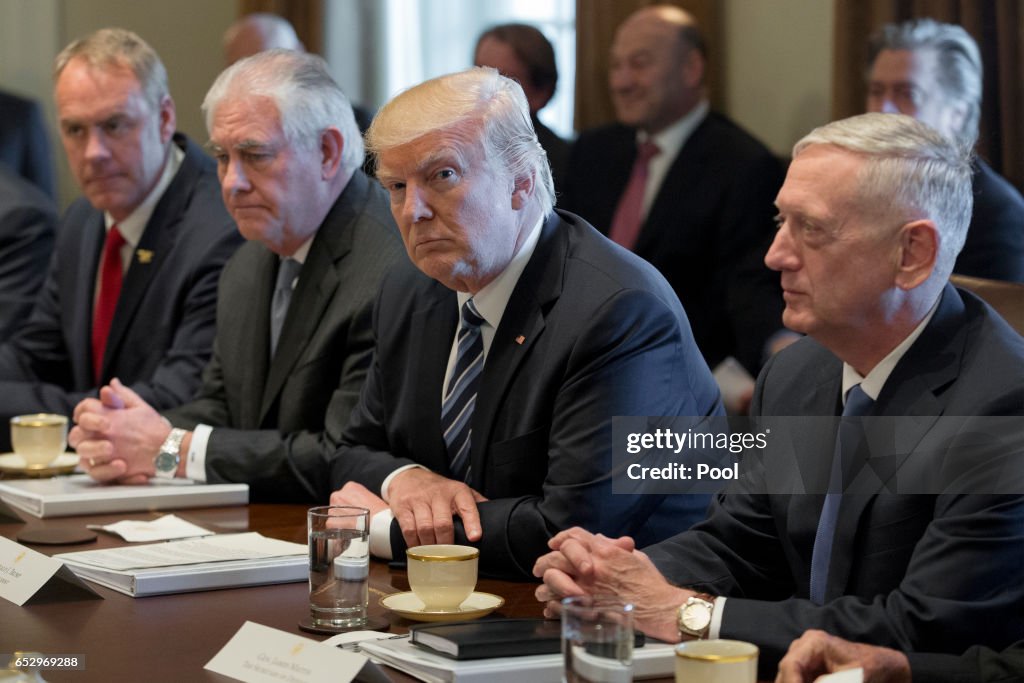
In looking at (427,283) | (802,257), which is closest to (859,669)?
(802,257)

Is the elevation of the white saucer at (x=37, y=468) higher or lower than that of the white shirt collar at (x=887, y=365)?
lower

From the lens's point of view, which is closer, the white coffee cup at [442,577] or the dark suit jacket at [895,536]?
the dark suit jacket at [895,536]

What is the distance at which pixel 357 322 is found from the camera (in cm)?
307

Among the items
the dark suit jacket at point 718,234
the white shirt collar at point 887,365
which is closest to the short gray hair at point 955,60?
the dark suit jacket at point 718,234

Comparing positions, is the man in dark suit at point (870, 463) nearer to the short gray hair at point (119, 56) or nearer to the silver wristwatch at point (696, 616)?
the silver wristwatch at point (696, 616)

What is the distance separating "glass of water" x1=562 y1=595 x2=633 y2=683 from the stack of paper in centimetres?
80

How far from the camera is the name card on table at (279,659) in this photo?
1590 mm

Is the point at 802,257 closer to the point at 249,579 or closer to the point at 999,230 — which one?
the point at 249,579

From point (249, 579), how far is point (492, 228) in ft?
2.44

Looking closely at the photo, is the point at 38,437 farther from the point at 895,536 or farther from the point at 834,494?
the point at 895,536

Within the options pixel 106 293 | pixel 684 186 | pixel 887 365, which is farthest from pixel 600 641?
pixel 684 186

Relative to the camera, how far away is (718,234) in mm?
4969

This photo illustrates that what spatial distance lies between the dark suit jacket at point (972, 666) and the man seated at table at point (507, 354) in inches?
29.1

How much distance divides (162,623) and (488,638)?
0.50m
